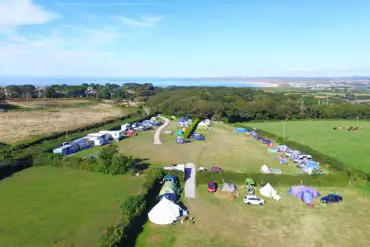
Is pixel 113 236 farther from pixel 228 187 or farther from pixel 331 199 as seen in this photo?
pixel 331 199

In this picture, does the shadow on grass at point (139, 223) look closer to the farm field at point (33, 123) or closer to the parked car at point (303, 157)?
the parked car at point (303, 157)

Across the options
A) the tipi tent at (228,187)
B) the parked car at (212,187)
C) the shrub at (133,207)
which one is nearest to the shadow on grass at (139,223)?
the shrub at (133,207)

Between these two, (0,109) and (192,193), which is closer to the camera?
(192,193)

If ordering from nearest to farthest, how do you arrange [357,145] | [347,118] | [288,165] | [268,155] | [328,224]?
[328,224], [288,165], [268,155], [357,145], [347,118]

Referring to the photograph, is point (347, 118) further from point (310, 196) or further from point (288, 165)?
point (310, 196)

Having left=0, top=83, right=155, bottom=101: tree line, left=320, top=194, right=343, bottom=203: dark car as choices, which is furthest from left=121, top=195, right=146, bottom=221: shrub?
left=0, top=83, right=155, bottom=101: tree line

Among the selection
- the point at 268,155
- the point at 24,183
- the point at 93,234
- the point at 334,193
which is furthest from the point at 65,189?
the point at 268,155
